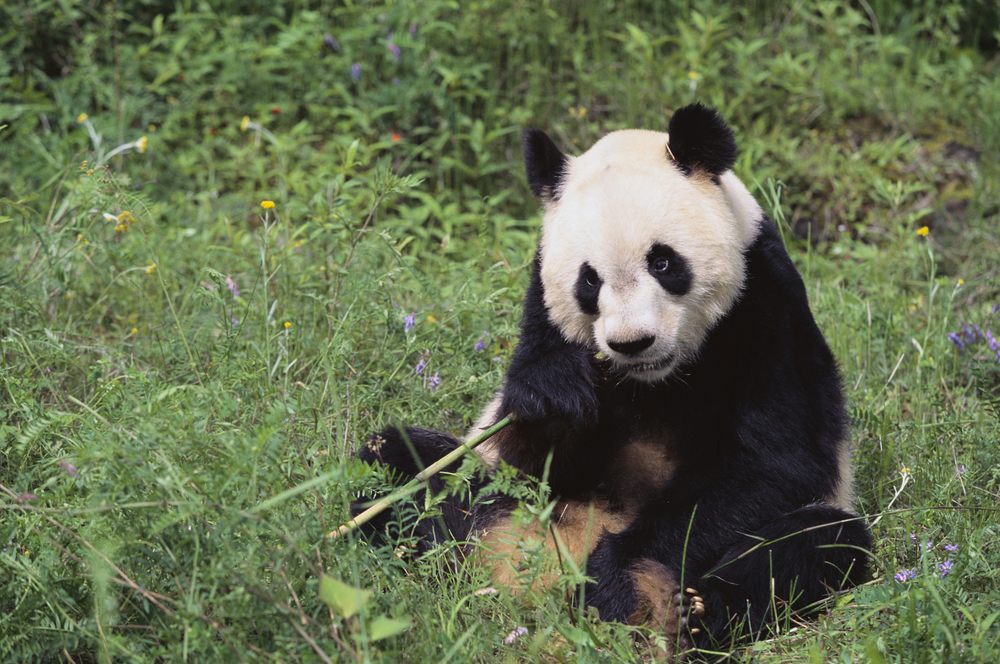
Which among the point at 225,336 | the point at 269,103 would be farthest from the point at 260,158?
the point at 225,336

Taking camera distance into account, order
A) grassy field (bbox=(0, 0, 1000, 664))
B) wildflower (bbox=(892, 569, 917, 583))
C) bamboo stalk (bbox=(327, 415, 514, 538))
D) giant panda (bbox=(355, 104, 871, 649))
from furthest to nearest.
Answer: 1. giant panda (bbox=(355, 104, 871, 649))
2. wildflower (bbox=(892, 569, 917, 583))
3. bamboo stalk (bbox=(327, 415, 514, 538))
4. grassy field (bbox=(0, 0, 1000, 664))

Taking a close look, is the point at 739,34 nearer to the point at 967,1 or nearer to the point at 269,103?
the point at 967,1

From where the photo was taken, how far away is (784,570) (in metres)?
2.53

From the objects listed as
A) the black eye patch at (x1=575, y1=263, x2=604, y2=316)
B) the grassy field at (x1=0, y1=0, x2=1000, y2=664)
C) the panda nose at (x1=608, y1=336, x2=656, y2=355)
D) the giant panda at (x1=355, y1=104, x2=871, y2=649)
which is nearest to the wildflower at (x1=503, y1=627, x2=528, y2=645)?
the grassy field at (x1=0, y1=0, x2=1000, y2=664)

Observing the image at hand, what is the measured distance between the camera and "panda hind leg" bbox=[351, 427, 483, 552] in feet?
9.39

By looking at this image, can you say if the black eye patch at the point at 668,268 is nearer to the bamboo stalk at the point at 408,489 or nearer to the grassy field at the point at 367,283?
the bamboo stalk at the point at 408,489

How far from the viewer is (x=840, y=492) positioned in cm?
286

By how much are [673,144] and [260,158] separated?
3.87 metres

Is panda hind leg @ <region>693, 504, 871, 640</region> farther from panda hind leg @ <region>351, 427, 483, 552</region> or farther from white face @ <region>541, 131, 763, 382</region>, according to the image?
panda hind leg @ <region>351, 427, 483, 552</region>

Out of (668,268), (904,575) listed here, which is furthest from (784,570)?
(668,268)

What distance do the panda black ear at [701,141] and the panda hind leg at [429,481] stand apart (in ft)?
4.07

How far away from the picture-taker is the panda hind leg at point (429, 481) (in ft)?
9.39

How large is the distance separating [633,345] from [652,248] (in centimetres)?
30

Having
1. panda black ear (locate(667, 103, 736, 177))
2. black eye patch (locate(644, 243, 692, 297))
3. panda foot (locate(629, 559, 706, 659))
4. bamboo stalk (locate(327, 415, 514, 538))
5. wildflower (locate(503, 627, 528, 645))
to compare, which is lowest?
panda foot (locate(629, 559, 706, 659))
